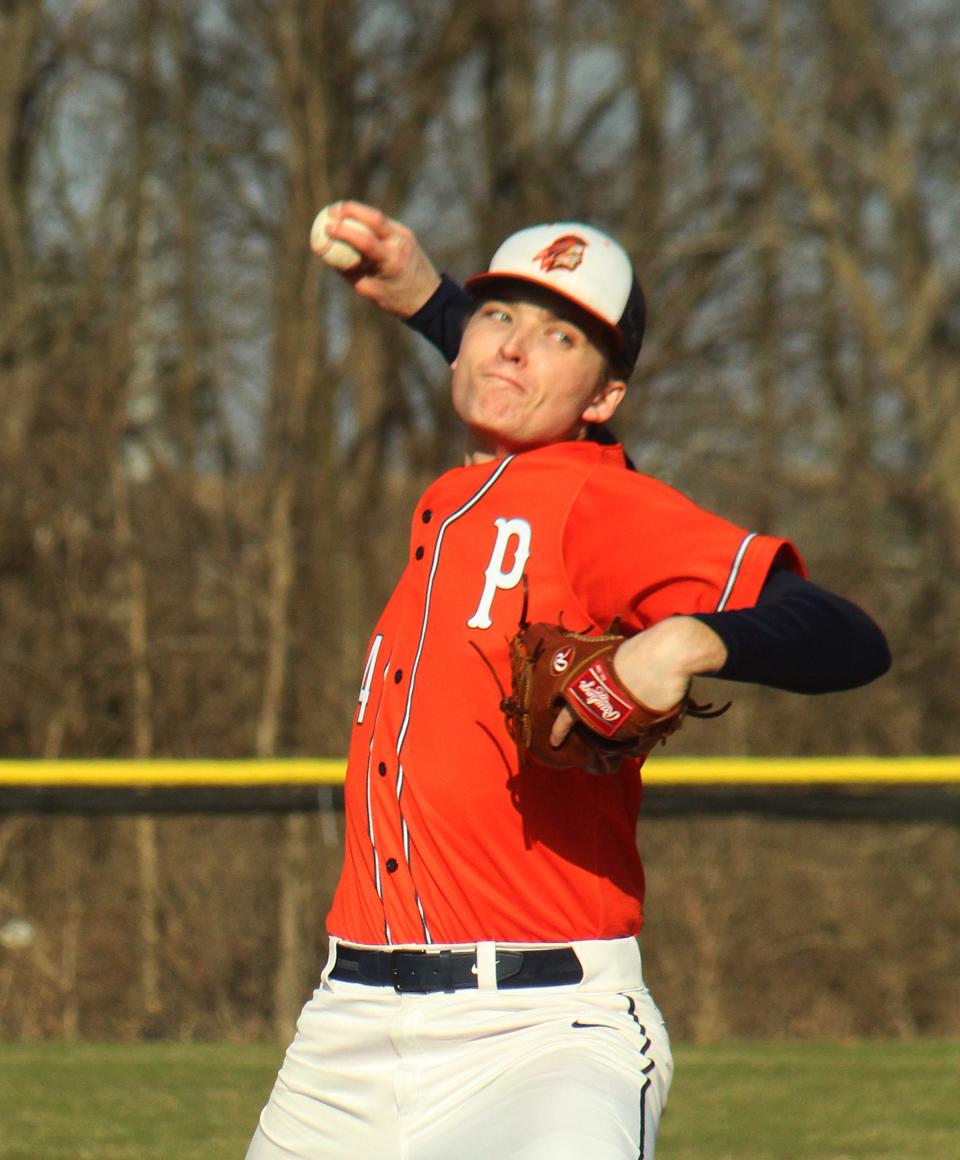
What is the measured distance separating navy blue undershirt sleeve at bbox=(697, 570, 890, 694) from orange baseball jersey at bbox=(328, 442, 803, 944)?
0.17 m

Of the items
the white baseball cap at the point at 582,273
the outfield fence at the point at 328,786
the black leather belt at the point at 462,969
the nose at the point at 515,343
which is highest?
the white baseball cap at the point at 582,273

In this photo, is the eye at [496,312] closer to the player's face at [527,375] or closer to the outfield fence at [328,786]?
the player's face at [527,375]

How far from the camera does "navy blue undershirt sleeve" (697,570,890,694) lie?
2.33 meters

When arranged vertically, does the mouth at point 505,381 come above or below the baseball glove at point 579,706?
above

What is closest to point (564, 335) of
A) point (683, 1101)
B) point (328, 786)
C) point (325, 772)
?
point (683, 1101)

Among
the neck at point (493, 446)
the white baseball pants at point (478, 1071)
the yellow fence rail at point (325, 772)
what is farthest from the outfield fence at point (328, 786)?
the white baseball pants at point (478, 1071)

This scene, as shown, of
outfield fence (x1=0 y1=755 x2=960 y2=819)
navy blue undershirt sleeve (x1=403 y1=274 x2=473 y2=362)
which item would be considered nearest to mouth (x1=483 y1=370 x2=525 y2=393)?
navy blue undershirt sleeve (x1=403 y1=274 x2=473 y2=362)

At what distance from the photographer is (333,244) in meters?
3.48

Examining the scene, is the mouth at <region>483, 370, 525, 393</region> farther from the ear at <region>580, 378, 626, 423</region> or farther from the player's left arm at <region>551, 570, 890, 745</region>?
the player's left arm at <region>551, 570, 890, 745</region>

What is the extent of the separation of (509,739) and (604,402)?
646 millimetres

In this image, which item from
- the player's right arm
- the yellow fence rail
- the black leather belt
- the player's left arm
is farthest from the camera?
the yellow fence rail

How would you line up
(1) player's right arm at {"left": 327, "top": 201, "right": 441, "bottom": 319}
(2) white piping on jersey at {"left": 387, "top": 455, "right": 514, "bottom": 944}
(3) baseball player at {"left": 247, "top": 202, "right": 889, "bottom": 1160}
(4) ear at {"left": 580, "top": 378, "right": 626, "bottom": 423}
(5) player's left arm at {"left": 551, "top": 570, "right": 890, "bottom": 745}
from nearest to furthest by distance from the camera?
(5) player's left arm at {"left": 551, "top": 570, "right": 890, "bottom": 745} → (3) baseball player at {"left": 247, "top": 202, "right": 889, "bottom": 1160} → (2) white piping on jersey at {"left": 387, "top": 455, "right": 514, "bottom": 944} → (4) ear at {"left": 580, "top": 378, "right": 626, "bottom": 423} → (1) player's right arm at {"left": 327, "top": 201, "right": 441, "bottom": 319}

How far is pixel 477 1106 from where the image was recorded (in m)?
2.52

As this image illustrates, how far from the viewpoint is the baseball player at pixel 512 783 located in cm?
250
